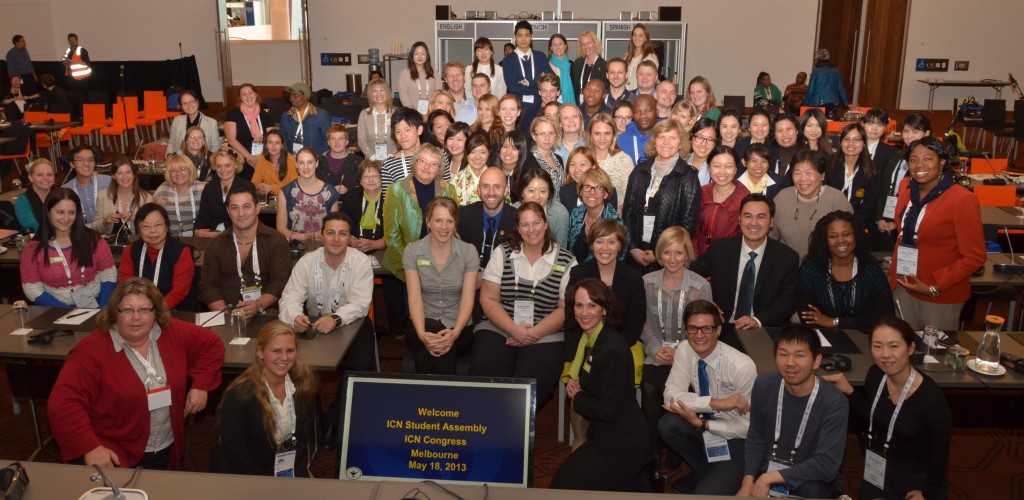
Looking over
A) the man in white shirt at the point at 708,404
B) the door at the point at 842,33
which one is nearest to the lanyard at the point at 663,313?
the man in white shirt at the point at 708,404

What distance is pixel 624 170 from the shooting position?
19.5 ft

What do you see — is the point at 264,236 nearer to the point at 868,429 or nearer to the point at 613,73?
the point at 868,429

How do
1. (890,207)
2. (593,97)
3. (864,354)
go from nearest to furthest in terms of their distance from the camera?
(864,354)
(890,207)
(593,97)

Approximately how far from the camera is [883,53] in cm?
1627

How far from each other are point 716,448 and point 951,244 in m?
2.11

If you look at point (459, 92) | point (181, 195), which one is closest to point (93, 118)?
point (459, 92)

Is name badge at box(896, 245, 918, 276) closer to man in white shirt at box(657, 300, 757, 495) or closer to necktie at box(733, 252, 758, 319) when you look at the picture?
necktie at box(733, 252, 758, 319)

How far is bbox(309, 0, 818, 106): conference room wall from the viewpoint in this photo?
1630 centimetres

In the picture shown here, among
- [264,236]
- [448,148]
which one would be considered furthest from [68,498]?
[448,148]

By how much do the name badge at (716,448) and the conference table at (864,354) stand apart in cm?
41

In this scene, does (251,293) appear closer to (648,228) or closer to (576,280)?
(576,280)

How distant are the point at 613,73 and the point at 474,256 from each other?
11.6 feet

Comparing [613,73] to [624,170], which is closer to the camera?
[624,170]

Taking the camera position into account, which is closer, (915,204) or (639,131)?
(915,204)
